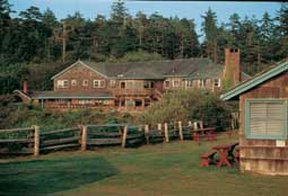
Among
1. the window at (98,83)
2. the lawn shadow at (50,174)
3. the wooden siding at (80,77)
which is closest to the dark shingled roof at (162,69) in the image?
the wooden siding at (80,77)

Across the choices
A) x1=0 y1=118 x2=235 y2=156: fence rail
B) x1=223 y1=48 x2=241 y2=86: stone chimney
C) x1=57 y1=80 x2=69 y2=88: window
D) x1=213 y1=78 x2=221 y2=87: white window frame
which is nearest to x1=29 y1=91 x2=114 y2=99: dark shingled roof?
x1=57 y1=80 x2=69 y2=88: window

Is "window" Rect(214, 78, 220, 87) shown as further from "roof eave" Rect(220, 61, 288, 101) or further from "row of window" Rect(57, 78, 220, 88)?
"roof eave" Rect(220, 61, 288, 101)

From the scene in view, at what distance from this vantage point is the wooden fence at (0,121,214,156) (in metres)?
23.5

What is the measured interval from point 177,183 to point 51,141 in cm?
1109

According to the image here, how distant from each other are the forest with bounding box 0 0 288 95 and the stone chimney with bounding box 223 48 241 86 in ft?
83.8

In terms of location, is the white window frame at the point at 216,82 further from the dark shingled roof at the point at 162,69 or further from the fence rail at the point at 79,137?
the fence rail at the point at 79,137

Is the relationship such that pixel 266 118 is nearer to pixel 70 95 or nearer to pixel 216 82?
pixel 216 82

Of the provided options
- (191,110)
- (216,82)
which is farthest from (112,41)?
(191,110)

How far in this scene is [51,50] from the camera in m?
122

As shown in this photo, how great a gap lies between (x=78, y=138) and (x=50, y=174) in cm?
951

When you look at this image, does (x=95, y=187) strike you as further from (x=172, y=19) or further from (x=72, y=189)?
(x=172, y=19)

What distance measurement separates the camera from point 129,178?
15.5 meters

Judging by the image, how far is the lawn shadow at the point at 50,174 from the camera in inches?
537

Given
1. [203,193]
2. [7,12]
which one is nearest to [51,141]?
[203,193]
